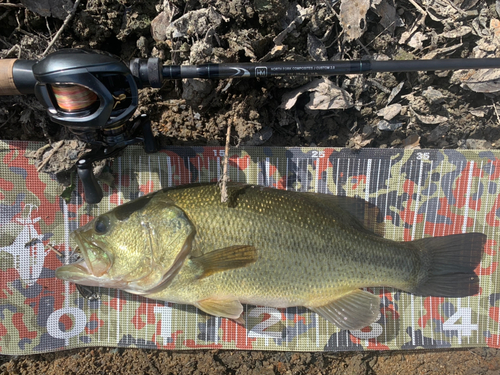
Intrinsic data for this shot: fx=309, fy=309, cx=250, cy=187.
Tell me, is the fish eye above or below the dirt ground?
below

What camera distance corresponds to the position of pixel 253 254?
7.42 feet

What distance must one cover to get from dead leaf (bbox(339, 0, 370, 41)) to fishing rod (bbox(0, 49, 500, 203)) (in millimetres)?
524

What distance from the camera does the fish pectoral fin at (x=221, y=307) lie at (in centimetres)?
238

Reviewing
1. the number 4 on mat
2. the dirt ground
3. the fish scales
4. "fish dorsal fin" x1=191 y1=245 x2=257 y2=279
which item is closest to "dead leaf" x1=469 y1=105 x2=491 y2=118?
the dirt ground

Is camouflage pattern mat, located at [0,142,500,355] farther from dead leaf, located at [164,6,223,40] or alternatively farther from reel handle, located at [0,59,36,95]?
dead leaf, located at [164,6,223,40]

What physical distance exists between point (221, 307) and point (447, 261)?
1.96 meters

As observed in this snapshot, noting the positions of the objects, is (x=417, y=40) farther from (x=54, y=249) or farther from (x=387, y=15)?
(x=54, y=249)

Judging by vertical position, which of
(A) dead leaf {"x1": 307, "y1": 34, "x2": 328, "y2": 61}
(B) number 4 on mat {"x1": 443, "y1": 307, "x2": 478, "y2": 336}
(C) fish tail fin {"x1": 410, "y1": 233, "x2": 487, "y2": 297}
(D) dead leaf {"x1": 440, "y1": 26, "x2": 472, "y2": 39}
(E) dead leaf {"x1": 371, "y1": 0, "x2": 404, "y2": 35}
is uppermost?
(E) dead leaf {"x1": 371, "y1": 0, "x2": 404, "y2": 35}

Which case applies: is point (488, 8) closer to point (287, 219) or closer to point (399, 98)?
point (399, 98)

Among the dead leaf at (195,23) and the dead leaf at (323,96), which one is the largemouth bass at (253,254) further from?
the dead leaf at (195,23)

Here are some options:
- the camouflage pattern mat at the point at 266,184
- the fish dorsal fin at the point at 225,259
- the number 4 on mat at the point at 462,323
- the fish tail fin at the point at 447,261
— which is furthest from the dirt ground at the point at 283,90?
the fish dorsal fin at the point at 225,259

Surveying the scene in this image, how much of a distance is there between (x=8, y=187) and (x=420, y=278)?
3.56m

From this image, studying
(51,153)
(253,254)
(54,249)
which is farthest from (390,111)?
(54,249)

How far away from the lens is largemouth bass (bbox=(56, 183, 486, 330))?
216cm
